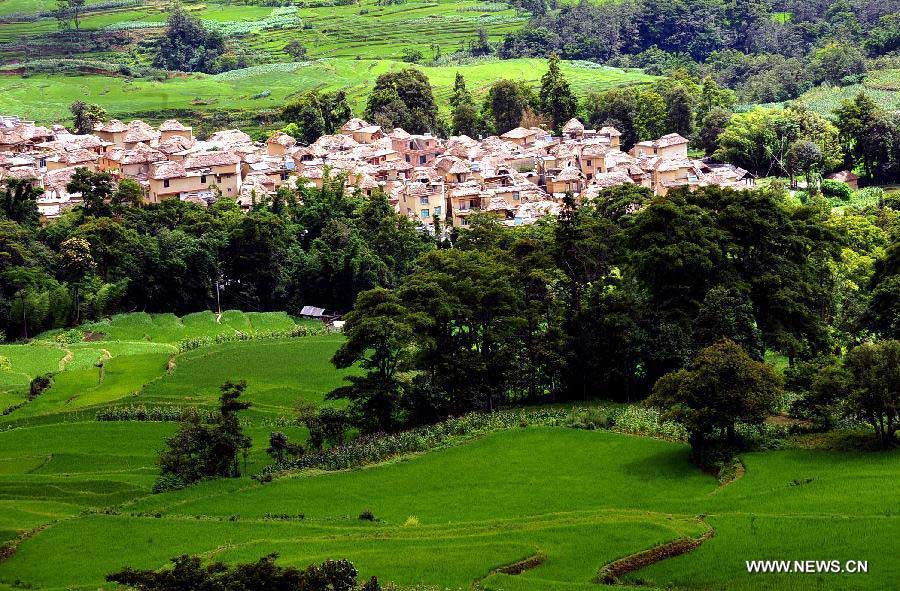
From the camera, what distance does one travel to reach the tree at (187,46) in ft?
413

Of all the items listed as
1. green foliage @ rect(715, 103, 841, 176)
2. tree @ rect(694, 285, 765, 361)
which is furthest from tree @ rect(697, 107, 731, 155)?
tree @ rect(694, 285, 765, 361)

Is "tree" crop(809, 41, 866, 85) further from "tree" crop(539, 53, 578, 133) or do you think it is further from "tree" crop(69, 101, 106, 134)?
"tree" crop(69, 101, 106, 134)

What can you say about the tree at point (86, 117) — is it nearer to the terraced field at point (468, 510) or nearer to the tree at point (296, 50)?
the tree at point (296, 50)

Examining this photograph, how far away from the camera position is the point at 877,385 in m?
32.6

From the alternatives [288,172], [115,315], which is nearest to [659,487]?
[115,315]

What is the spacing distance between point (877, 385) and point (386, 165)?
166ft

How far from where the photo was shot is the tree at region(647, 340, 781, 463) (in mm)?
33938

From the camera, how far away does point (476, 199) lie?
74125 millimetres

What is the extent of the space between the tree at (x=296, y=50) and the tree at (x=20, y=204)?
56396 mm

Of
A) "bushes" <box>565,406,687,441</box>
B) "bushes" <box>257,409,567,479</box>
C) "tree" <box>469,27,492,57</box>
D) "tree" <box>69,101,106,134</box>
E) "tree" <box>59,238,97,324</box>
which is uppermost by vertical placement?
"tree" <box>469,27,492,57</box>

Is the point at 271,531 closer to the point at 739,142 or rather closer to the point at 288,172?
the point at 288,172

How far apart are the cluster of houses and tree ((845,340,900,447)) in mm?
36530

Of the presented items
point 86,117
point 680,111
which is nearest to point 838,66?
point 680,111

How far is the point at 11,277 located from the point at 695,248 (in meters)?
30.7
